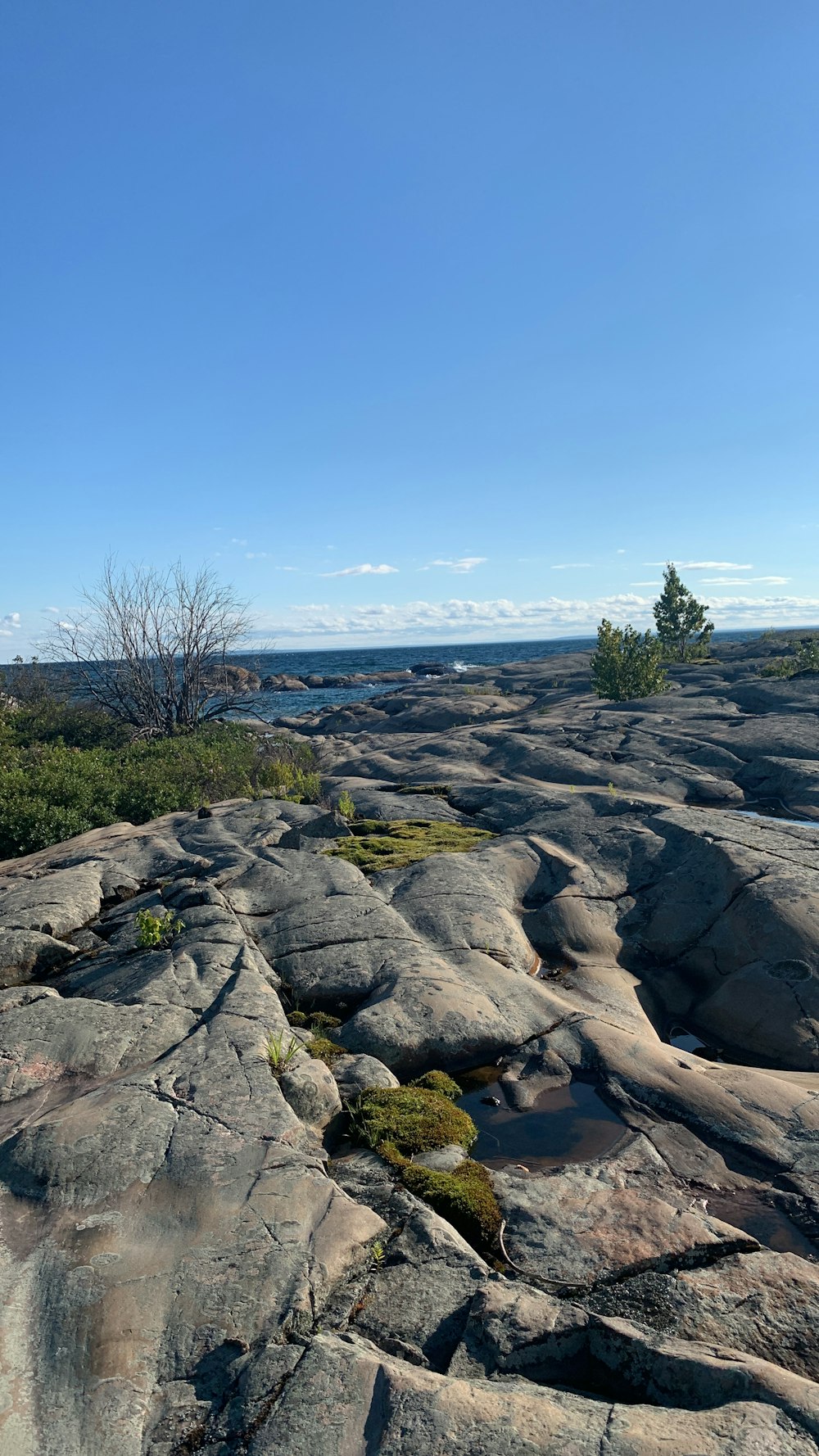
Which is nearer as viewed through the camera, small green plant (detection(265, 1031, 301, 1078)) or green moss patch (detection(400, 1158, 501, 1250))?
green moss patch (detection(400, 1158, 501, 1250))

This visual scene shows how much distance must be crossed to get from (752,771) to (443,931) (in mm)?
12061

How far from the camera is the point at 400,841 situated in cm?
1458

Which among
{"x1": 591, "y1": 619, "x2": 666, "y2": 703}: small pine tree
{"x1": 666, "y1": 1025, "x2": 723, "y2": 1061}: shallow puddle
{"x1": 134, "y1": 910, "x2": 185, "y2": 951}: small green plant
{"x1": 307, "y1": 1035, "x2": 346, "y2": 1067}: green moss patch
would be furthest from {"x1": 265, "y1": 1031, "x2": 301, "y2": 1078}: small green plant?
{"x1": 591, "y1": 619, "x2": 666, "y2": 703}: small pine tree

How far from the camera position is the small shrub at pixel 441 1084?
8.10 m

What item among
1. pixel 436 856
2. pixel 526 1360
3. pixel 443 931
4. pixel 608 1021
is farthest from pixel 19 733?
pixel 526 1360

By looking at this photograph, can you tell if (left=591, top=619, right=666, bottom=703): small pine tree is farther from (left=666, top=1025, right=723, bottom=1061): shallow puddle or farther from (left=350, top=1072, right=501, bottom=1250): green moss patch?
(left=350, top=1072, right=501, bottom=1250): green moss patch

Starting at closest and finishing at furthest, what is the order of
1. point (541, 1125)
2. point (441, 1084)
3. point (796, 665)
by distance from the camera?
point (541, 1125)
point (441, 1084)
point (796, 665)

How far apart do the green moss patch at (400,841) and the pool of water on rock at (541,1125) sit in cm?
508

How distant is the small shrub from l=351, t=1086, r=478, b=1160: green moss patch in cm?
28

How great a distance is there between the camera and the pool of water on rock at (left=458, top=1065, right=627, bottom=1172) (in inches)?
285

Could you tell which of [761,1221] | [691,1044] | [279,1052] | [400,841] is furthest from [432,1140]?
[400,841]

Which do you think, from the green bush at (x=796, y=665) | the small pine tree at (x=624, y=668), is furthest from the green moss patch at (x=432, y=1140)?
the green bush at (x=796, y=665)

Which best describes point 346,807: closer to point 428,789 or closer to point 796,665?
point 428,789

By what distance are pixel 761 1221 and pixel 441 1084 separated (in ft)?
10.1
